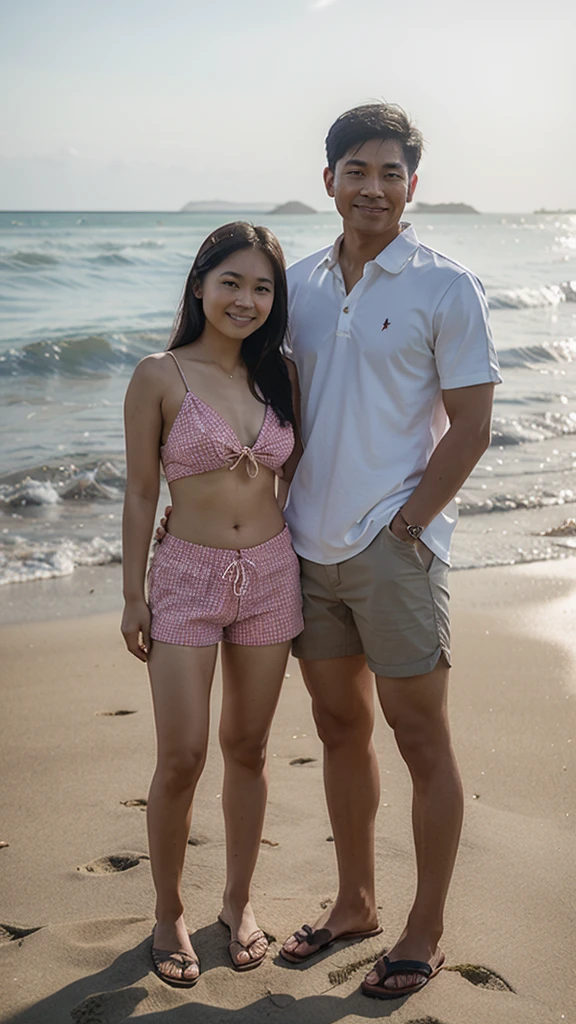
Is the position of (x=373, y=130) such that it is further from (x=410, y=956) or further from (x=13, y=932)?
(x=13, y=932)

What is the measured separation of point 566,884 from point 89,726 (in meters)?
2.11

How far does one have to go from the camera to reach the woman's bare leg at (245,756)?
9.57 ft

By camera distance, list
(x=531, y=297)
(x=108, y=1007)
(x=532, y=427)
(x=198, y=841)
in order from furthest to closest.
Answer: (x=531, y=297), (x=532, y=427), (x=198, y=841), (x=108, y=1007)

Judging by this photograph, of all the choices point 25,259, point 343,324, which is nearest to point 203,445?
point 343,324

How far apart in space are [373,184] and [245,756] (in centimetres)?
164

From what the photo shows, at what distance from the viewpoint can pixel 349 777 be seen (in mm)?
3047

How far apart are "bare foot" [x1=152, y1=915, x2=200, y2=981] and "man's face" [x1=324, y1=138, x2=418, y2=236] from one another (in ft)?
6.59

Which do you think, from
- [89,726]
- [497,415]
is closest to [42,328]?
[497,415]

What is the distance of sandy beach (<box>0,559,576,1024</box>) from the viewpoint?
107 inches

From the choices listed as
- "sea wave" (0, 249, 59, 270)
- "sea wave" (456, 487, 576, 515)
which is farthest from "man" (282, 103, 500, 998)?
"sea wave" (0, 249, 59, 270)

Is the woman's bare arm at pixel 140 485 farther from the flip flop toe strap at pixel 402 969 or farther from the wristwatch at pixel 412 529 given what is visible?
the flip flop toe strap at pixel 402 969

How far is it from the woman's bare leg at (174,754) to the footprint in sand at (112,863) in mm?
519

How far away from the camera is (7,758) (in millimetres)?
4109

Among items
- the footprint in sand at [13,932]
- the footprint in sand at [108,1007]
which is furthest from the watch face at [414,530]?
the footprint in sand at [13,932]
